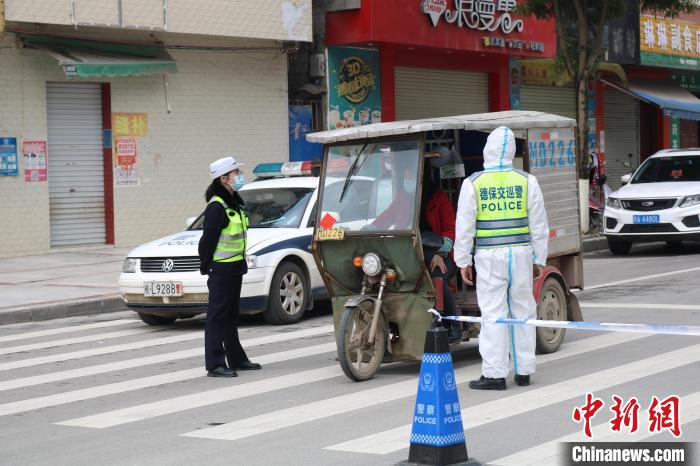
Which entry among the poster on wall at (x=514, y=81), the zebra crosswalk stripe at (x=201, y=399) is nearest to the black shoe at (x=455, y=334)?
the zebra crosswalk stripe at (x=201, y=399)

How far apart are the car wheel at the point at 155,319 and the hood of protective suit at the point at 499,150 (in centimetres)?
588

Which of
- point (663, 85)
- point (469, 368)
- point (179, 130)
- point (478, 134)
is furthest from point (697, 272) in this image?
point (663, 85)

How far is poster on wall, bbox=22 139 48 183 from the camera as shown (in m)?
20.6

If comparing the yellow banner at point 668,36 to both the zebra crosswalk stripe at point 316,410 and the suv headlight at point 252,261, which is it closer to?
the suv headlight at point 252,261

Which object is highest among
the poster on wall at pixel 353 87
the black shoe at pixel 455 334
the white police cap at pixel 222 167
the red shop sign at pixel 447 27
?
the red shop sign at pixel 447 27

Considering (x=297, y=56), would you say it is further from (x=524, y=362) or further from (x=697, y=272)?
(x=524, y=362)

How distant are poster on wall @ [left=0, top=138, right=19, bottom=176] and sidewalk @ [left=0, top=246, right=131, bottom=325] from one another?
1.48 metres

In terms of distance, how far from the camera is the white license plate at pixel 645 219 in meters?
20.2

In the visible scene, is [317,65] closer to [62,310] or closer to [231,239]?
[62,310]

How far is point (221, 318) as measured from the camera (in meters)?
10.1

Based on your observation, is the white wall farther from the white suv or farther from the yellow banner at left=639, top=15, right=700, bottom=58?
the yellow banner at left=639, top=15, right=700, bottom=58

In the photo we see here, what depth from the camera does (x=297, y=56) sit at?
2561cm

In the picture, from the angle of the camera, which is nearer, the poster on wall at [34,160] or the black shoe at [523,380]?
the black shoe at [523,380]

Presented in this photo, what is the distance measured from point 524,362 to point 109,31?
14.5m
